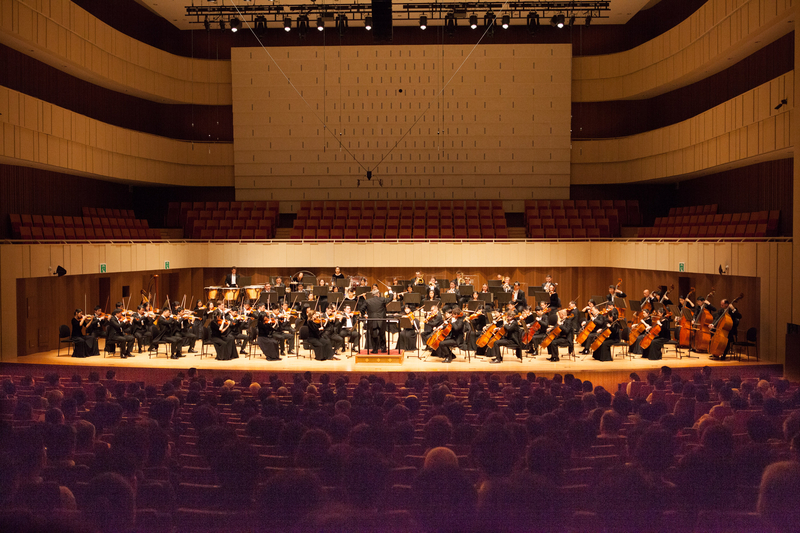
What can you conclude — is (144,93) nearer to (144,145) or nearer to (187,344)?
(144,145)

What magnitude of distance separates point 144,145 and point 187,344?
834 centimetres

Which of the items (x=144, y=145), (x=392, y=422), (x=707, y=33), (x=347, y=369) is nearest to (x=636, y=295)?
(x=707, y=33)

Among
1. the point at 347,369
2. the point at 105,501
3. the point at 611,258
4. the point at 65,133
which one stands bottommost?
the point at 347,369

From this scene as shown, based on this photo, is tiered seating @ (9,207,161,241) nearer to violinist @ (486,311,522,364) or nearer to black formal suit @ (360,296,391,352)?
black formal suit @ (360,296,391,352)

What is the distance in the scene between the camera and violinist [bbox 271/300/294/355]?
1088 centimetres

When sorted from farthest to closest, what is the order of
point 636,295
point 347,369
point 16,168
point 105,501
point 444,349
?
point 636,295 → point 16,168 → point 444,349 → point 347,369 → point 105,501

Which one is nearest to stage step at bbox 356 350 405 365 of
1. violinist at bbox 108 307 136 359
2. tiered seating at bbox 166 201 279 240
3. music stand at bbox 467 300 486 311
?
music stand at bbox 467 300 486 311

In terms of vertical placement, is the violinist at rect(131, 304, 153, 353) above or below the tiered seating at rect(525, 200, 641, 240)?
below

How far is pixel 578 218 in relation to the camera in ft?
57.4

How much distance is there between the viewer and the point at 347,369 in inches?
388

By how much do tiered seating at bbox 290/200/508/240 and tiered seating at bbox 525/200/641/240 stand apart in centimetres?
98

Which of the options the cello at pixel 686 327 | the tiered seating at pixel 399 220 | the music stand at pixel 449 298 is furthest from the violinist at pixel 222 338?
the cello at pixel 686 327

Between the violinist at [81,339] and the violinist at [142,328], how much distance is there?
2.44ft

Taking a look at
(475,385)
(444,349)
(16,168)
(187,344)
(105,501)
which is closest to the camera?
(105,501)
